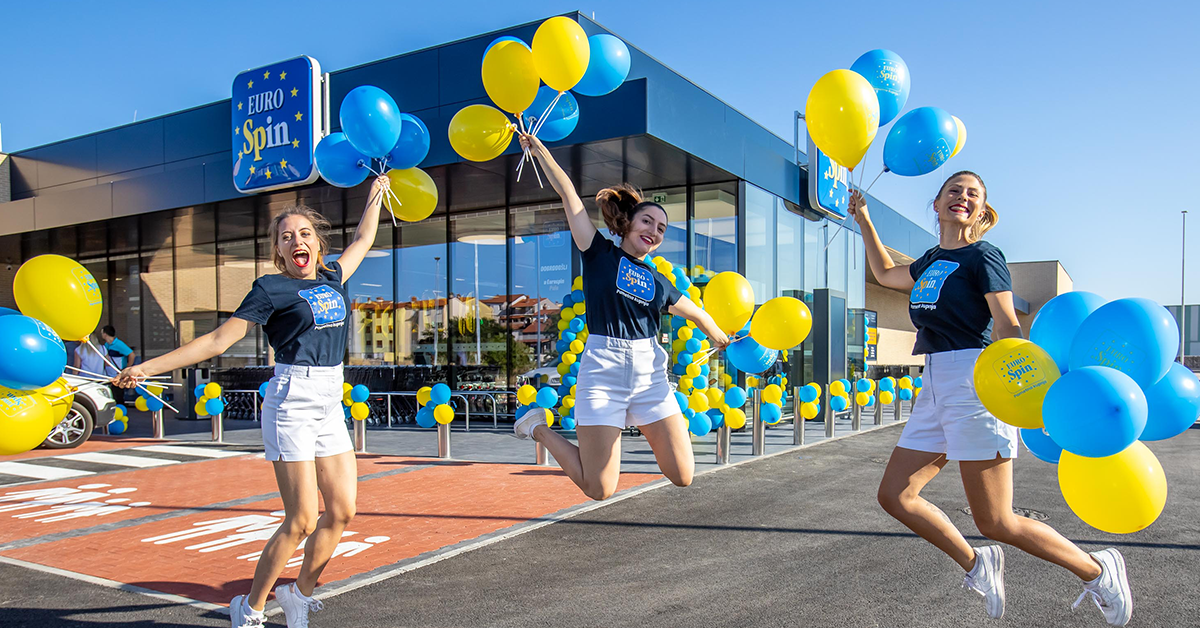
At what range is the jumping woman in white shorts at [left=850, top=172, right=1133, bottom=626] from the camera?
3.17 metres

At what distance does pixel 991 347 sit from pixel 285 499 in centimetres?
299

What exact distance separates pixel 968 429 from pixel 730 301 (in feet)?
7.01

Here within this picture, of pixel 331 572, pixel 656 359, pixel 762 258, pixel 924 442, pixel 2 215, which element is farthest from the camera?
pixel 2 215

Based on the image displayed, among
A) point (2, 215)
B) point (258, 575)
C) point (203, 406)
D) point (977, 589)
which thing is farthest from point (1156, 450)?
point (2, 215)

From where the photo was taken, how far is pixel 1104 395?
2.65 m

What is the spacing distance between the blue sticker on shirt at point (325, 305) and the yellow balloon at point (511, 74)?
145 centimetres

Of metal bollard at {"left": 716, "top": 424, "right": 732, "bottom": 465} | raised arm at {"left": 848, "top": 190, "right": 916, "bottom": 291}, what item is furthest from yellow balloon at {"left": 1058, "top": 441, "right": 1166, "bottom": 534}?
metal bollard at {"left": 716, "top": 424, "right": 732, "bottom": 465}

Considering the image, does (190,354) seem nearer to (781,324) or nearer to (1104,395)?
(781,324)

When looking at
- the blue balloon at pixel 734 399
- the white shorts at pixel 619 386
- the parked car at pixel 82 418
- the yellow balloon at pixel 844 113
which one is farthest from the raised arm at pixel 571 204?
the parked car at pixel 82 418

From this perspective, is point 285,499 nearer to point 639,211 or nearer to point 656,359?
point 656,359

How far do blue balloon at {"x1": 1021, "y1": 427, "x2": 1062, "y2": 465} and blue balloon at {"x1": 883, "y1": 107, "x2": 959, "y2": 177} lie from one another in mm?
1620

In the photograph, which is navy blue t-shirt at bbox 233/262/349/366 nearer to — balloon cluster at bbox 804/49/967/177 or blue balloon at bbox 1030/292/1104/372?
balloon cluster at bbox 804/49/967/177

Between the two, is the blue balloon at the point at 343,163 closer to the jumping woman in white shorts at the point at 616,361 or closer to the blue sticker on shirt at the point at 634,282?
the jumping woman in white shorts at the point at 616,361

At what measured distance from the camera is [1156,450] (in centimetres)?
1142
